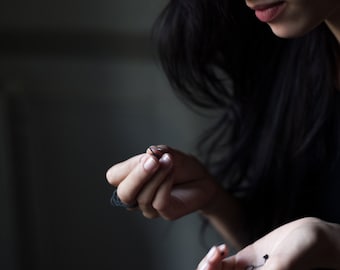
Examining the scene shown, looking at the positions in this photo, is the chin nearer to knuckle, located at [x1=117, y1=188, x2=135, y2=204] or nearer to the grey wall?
knuckle, located at [x1=117, y1=188, x2=135, y2=204]

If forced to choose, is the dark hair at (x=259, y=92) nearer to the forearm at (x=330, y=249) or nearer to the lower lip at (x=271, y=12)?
the lower lip at (x=271, y=12)

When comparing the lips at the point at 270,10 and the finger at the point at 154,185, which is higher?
the lips at the point at 270,10

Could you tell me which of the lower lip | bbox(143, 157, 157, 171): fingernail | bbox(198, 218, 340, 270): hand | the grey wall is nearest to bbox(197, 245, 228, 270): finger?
bbox(198, 218, 340, 270): hand

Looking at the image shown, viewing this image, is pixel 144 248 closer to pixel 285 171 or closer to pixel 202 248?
pixel 202 248

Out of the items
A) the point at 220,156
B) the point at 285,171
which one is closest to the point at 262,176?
the point at 285,171

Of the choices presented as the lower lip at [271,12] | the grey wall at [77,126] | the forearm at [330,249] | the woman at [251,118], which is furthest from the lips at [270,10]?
the grey wall at [77,126]

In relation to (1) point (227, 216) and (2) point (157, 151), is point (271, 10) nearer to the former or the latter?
(2) point (157, 151)
